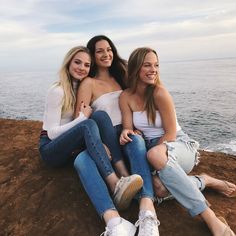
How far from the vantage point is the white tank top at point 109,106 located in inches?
174

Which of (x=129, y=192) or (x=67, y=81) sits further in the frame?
(x=67, y=81)

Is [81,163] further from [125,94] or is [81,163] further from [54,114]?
[125,94]

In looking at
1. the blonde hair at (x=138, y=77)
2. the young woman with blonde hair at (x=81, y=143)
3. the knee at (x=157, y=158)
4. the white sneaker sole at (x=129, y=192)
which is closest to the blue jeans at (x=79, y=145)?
the young woman with blonde hair at (x=81, y=143)

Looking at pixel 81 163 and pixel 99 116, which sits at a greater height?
pixel 99 116

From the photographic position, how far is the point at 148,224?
3.26 m

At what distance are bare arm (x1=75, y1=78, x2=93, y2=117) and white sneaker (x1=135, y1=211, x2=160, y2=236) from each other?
5.24 feet

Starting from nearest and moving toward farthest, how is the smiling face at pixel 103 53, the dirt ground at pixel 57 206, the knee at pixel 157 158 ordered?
the knee at pixel 157 158, the dirt ground at pixel 57 206, the smiling face at pixel 103 53

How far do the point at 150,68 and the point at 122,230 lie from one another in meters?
1.89

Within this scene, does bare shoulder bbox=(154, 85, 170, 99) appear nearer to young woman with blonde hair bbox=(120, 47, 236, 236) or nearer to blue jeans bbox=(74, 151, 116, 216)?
young woman with blonde hair bbox=(120, 47, 236, 236)

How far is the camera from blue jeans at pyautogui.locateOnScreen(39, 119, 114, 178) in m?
3.75

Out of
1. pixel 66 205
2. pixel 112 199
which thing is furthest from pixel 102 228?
pixel 66 205

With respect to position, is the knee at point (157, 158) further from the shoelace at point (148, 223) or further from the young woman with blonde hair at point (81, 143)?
the shoelace at point (148, 223)

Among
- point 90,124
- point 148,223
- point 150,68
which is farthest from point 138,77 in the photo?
point 148,223

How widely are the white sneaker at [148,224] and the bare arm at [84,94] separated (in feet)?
5.24
